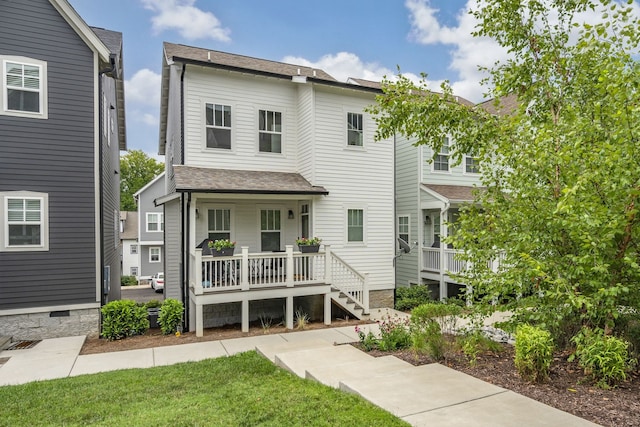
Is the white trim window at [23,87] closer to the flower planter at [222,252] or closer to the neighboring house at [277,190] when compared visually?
the neighboring house at [277,190]

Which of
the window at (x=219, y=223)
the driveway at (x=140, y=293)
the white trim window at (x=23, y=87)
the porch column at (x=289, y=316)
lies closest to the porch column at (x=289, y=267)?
the porch column at (x=289, y=316)

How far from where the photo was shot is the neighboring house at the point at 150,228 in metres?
27.7

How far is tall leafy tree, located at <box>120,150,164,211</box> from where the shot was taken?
43.4m

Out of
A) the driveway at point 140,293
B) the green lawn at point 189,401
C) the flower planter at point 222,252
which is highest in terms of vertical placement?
the flower planter at point 222,252

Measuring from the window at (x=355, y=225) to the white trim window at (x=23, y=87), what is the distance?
333 inches

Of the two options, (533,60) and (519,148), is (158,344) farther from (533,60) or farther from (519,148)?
(533,60)

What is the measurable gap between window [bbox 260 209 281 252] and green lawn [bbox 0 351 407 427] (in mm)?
5483

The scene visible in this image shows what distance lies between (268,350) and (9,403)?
12.7 ft

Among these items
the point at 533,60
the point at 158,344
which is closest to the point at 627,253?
the point at 533,60

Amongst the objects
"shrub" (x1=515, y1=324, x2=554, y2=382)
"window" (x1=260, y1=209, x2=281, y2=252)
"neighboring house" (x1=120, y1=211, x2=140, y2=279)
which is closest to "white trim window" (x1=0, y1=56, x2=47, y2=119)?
"window" (x1=260, y1=209, x2=281, y2=252)

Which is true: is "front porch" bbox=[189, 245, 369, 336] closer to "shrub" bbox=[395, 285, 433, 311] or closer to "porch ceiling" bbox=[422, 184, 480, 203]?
"shrub" bbox=[395, 285, 433, 311]

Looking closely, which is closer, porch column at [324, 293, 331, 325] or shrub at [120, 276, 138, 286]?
porch column at [324, 293, 331, 325]

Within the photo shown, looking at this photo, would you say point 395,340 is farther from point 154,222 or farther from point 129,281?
point 129,281

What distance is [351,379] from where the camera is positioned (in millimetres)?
4785
